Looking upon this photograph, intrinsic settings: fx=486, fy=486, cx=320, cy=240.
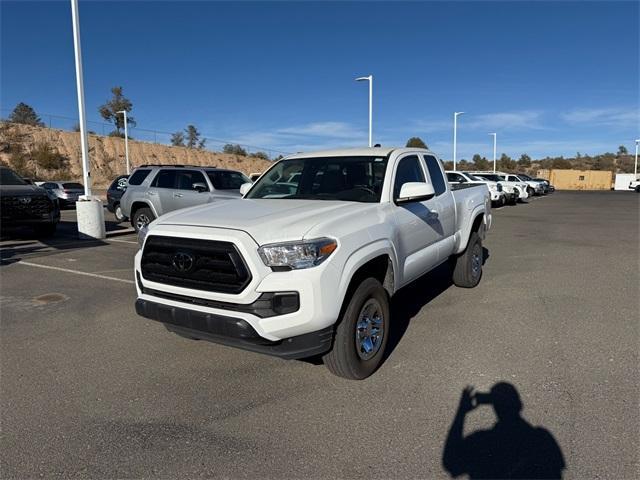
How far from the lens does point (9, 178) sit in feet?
39.9

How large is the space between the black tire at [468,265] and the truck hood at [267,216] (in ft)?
9.59

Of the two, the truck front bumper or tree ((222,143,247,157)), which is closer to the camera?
the truck front bumper

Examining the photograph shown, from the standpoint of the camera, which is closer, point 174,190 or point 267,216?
point 267,216

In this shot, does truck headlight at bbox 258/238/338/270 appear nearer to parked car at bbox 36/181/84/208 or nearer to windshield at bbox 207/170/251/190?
windshield at bbox 207/170/251/190

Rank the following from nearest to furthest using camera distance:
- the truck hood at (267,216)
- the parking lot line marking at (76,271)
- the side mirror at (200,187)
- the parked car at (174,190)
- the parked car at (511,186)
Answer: the truck hood at (267,216) < the parking lot line marking at (76,271) < the side mirror at (200,187) < the parked car at (174,190) < the parked car at (511,186)

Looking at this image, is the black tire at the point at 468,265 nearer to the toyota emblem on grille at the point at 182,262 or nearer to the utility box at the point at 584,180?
the toyota emblem on grille at the point at 182,262

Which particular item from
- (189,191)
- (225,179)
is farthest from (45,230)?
(225,179)

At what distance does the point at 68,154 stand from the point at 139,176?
4805 cm

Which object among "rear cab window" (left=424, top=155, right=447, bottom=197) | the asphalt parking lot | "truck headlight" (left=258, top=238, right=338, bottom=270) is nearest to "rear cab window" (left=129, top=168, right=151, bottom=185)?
the asphalt parking lot

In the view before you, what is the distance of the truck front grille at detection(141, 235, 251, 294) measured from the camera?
3.42 m

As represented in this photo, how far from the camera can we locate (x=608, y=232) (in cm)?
1377

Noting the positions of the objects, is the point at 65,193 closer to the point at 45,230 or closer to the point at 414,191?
the point at 45,230

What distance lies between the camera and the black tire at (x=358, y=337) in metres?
3.66

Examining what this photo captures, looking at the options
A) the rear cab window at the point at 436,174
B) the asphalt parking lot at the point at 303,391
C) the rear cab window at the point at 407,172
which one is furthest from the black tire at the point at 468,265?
the rear cab window at the point at 407,172
